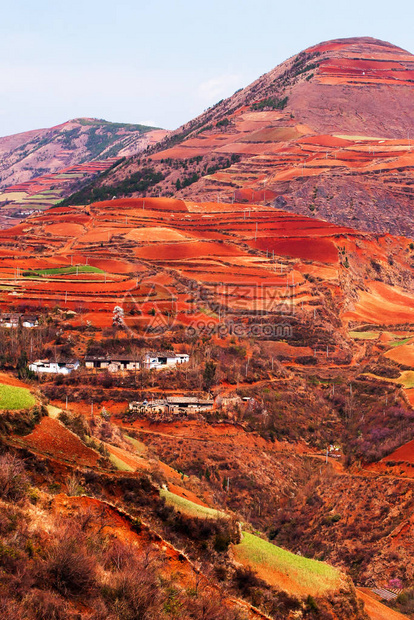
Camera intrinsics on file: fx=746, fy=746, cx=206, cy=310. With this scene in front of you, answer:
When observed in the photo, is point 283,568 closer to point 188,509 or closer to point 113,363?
point 188,509

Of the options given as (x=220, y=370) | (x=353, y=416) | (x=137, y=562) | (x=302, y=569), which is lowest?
(x=353, y=416)

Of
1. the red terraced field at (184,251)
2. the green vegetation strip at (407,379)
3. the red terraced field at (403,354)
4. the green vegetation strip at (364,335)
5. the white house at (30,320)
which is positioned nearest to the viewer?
the green vegetation strip at (407,379)

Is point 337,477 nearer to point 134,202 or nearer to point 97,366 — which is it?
point 97,366

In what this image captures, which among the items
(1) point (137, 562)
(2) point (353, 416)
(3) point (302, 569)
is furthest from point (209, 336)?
(1) point (137, 562)

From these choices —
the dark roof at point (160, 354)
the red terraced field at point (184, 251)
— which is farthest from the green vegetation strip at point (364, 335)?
the dark roof at point (160, 354)

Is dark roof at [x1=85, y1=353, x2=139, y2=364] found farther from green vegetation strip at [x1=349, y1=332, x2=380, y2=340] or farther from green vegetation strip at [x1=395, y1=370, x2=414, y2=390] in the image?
green vegetation strip at [x1=349, y1=332, x2=380, y2=340]

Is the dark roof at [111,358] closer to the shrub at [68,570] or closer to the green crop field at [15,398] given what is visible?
the green crop field at [15,398]

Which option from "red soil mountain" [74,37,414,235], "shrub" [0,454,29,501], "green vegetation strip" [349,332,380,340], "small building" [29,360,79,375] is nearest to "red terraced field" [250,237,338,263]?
"green vegetation strip" [349,332,380,340]
